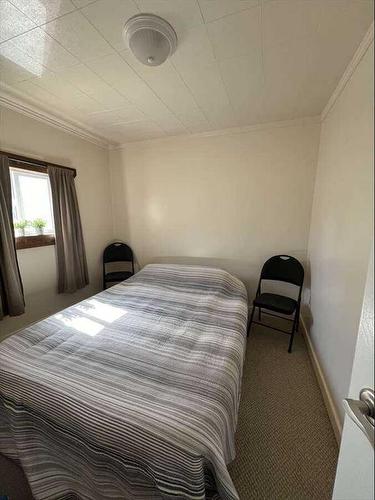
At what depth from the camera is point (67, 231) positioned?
247 cm

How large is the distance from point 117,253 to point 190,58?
8.13 feet

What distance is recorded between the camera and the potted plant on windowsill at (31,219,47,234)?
90.0 inches

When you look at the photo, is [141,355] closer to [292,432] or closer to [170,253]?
[292,432]

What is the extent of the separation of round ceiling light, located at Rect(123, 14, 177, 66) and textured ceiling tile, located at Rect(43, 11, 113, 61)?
0.18 meters

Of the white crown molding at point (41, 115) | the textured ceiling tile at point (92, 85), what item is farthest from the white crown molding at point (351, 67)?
the white crown molding at point (41, 115)

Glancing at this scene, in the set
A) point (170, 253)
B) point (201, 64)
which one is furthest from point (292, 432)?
point (201, 64)

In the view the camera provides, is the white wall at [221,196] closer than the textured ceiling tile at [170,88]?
No

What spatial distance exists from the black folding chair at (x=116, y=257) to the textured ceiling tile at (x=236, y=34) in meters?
2.52

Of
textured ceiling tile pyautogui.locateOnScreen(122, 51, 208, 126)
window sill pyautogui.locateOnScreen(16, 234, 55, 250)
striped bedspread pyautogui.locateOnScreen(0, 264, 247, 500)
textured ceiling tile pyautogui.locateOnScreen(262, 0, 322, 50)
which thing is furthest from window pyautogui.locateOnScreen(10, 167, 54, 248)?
textured ceiling tile pyautogui.locateOnScreen(262, 0, 322, 50)

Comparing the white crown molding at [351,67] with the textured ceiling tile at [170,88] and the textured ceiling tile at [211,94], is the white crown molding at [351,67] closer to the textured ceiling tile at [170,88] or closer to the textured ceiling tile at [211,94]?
the textured ceiling tile at [211,94]

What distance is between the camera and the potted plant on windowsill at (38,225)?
90.0 inches

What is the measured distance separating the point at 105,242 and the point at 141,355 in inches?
89.4

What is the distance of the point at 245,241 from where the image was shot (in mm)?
2688

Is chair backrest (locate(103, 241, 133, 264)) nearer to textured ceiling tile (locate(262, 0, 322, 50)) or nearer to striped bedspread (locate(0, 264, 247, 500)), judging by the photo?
striped bedspread (locate(0, 264, 247, 500))
